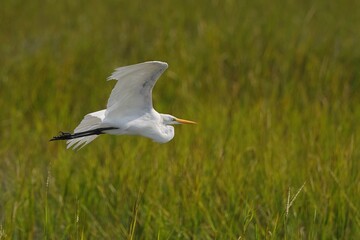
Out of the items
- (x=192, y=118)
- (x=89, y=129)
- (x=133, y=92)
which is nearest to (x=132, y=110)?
(x=133, y=92)

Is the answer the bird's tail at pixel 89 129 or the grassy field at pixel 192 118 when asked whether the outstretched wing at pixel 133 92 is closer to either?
the bird's tail at pixel 89 129

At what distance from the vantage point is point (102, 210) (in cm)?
323

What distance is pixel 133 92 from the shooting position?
259 cm

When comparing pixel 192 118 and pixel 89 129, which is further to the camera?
pixel 192 118

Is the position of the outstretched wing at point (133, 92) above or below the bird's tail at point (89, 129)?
above

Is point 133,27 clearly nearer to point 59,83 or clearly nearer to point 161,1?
point 161,1

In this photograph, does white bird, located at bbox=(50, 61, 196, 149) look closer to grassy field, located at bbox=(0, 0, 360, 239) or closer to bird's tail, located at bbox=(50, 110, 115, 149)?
bird's tail, located at bbox=(50, 110, 115, 149)

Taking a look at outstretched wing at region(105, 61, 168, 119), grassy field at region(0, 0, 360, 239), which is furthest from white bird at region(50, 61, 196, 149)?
grassy field at region(0, 0, 360, 239)

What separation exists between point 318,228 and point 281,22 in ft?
12.3

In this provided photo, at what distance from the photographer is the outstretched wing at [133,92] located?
255 cm

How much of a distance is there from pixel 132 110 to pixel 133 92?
0.06 m

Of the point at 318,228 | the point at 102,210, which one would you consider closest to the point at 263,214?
the point at 318,228

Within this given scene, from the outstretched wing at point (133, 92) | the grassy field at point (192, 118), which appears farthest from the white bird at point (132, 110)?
the grassy field at point (192, 118)

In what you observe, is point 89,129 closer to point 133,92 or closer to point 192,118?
point 133,92
